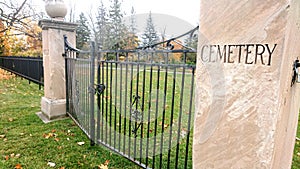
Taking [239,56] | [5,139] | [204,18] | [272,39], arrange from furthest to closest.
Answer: [5,139]
[204,18]
[239,56]
[272,39]

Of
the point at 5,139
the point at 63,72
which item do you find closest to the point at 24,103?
the point at 63,72

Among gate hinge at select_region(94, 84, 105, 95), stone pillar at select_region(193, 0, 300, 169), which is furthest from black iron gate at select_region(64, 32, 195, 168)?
stone pillar at select_region(193, 0, 300, 169)

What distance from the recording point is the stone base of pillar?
3.97 metres

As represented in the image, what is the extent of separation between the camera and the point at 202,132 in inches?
51.2

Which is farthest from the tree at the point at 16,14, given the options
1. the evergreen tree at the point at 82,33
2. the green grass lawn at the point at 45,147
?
the evergreen tree at the point at 82,33

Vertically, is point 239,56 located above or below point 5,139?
above

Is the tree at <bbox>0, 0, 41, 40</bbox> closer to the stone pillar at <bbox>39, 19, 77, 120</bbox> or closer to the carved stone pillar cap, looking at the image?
the carved stone pillar cap

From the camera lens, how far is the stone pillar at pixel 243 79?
99cm

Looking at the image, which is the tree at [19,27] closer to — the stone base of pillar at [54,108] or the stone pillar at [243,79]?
the stone base of pillar at [54,108]

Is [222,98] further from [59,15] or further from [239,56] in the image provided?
[59,15]

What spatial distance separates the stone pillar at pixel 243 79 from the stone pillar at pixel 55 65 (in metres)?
3.42

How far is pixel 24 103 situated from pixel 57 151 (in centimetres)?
310

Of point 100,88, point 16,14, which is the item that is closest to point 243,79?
point 100,88

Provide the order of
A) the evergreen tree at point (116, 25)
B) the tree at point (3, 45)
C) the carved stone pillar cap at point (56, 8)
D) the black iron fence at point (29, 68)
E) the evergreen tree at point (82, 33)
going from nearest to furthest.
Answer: the carved stone pillar cap at point (56, 8)
the black iron fence at point (29, 68)
the tree at point (3, 45)
the evergreen tree at point (116, 25)
the evergreen tree at point (82, 33)
